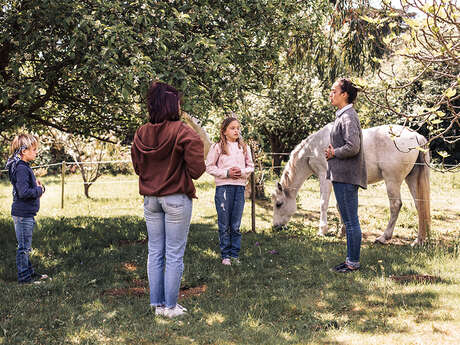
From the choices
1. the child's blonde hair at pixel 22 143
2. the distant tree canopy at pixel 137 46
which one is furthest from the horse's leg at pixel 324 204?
the child's blonde hair at pixel 22 143

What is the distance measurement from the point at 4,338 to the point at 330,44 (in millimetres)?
7869

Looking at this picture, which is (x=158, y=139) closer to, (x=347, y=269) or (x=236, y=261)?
(x=236, y=261)

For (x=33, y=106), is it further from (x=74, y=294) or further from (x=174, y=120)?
(x=174, y=120)

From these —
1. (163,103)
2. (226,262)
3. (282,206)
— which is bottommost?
(226,262)

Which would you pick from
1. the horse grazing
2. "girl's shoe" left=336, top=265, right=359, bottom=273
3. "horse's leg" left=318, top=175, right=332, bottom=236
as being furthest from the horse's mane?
"girl's shoe" left=336, top=265, right=359, bottom=273

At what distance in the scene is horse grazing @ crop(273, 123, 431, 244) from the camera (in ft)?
22.6

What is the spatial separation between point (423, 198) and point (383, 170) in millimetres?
772

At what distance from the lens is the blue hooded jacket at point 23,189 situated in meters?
4.75

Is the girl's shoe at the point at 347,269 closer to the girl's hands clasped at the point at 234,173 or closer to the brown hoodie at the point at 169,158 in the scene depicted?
the girl's hands clasped at the point at 234,173

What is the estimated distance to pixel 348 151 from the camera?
4.92 meters

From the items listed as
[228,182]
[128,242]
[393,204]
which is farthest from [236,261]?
[393,204]

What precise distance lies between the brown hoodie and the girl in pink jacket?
1941 millimetres

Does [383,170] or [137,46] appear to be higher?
[137,46]

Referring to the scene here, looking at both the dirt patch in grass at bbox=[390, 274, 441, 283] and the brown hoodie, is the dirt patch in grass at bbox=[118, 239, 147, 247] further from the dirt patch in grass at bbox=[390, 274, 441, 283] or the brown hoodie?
the dirt patch in grass at bbox=[390, 274, 441, 283]
